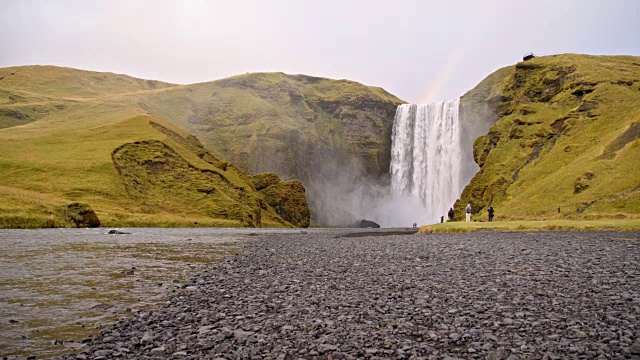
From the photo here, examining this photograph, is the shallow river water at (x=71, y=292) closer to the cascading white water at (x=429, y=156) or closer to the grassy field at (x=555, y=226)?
the grassy field at (x=555, y=226)

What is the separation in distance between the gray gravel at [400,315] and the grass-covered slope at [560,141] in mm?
35787

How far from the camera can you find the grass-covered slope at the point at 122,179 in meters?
61.4

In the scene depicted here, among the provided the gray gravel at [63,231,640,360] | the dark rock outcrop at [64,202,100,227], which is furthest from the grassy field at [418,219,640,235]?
the dark rock outcrop at [64,202,100,227]

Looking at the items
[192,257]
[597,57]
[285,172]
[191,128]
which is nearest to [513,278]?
[192,257]

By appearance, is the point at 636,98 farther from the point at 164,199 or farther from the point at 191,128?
the point at 191,128

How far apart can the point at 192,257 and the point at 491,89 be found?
98743 millimetres

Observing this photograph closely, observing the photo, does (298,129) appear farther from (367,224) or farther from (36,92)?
(36,92)

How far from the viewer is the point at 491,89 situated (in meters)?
102

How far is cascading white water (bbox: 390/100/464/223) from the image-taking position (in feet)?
326

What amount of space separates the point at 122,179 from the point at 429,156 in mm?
72257

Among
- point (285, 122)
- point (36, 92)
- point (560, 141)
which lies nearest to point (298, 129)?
point (285, 122)

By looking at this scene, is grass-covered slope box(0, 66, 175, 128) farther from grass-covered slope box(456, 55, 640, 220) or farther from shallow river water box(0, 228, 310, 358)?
shallow river water box(0, 228, 310, 358)

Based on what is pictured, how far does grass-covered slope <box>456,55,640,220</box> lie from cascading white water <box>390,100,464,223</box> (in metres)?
6.86

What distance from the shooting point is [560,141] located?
220 ft
